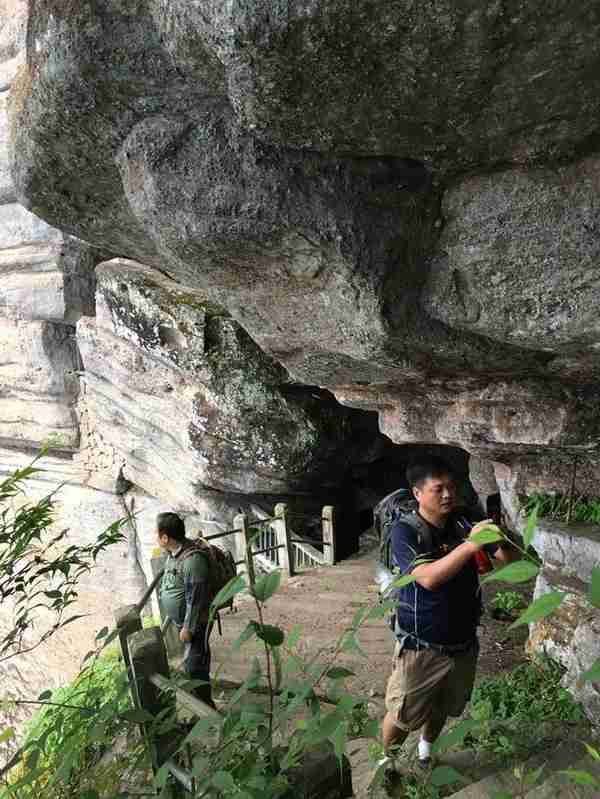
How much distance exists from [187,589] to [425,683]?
174 cm

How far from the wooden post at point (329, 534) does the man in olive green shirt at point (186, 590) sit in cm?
379

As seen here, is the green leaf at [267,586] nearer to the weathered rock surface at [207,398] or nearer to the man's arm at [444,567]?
the man's arm at [444,567]

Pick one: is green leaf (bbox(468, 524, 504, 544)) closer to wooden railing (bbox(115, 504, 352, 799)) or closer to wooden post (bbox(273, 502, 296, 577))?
wooden railing (bbox(115, 504, 352, 799))

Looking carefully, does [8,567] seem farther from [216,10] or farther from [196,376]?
[196,376]

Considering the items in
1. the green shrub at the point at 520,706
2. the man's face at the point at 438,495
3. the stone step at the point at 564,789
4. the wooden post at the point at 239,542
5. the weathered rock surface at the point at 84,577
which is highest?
the man's face at the point at 438,495

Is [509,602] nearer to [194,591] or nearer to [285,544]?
[285,544]

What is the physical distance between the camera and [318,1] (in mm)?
1997

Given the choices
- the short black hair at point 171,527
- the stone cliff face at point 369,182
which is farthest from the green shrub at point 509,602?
the short black hair at point 171,527

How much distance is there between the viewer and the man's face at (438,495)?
9.93 ft

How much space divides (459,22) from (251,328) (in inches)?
105

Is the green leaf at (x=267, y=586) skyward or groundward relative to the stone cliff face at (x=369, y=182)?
Answer: groundward

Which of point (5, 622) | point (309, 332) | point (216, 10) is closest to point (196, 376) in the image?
point (309, 332)

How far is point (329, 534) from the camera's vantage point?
8086mm

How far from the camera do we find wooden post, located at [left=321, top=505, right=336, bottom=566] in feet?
26.2
